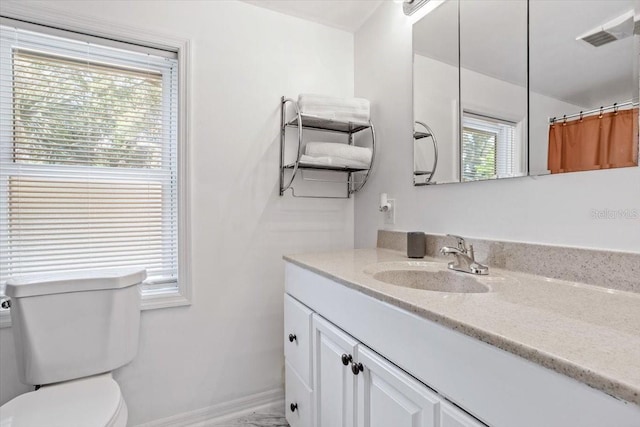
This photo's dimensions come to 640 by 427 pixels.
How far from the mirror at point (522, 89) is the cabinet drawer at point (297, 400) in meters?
1.04

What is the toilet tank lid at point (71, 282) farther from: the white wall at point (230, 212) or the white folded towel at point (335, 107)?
the white folded towel at point (335, 107)

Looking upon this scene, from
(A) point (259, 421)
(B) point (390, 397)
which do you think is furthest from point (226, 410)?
(B) point (390, 397)

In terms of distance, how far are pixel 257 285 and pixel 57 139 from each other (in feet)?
3.75

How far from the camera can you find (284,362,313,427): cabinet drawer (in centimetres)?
132

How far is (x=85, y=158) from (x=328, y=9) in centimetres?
147

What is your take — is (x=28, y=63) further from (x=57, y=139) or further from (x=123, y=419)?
(x=123, y=419)

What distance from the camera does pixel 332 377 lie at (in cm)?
113

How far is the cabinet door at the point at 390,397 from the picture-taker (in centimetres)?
75

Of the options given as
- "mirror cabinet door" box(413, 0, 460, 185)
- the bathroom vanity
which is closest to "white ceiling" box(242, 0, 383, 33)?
"mirror cabinet door" box(413, 0, 460, 185)

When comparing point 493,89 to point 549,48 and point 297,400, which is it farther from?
point 297,400

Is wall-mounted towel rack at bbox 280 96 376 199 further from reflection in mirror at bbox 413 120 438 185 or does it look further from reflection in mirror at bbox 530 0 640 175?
reflection in mirror at bbox 530 0 640 175

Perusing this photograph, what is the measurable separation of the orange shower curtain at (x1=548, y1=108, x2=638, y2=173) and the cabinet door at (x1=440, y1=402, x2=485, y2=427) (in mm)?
796

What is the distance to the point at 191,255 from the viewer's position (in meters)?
1.63

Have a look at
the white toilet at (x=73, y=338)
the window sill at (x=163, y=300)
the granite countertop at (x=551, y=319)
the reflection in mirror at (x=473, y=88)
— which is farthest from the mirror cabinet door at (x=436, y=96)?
the white toilet at (x=73, y=338)
